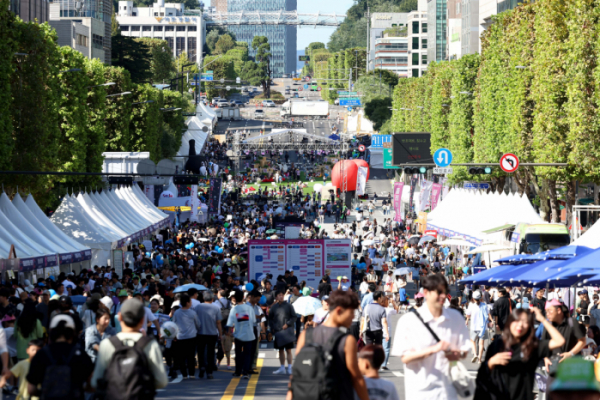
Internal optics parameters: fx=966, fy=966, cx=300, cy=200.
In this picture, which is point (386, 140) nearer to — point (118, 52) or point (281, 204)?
point (281, 204)

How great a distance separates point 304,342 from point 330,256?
20313 millimetres

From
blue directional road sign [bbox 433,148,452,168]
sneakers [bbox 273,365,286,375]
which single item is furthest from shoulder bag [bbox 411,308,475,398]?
blue directional road sign [bbox 433,148,452,168]

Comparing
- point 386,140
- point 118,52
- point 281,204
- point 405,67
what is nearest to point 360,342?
point 281,204

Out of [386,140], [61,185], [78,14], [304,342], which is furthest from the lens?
[78,14]

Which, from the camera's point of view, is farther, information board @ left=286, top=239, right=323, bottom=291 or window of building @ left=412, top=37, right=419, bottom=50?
window of building @ left=412, top=37, right=419, bottom=50

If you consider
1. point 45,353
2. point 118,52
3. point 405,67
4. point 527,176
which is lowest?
point 45,353

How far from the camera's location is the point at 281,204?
2842 inches

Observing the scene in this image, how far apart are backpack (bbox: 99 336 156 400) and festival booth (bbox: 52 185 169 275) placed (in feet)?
78.2

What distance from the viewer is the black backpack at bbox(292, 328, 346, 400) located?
273 inches

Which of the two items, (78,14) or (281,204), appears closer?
(281,204)

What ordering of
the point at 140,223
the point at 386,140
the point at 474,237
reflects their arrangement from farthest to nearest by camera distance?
the point at 386,140 < the point at 140,223 < the point at 474,237

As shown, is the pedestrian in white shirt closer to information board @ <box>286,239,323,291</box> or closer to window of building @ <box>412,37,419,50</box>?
information board @ <box>286,239,323,291</box>

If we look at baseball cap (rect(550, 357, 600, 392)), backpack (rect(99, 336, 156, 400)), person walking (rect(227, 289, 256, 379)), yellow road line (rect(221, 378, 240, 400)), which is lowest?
yellow road line (rect(221, 378, 240, 400))

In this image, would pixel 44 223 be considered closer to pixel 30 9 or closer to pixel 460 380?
pixel 460 380
